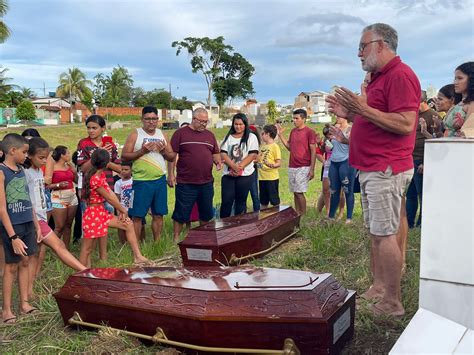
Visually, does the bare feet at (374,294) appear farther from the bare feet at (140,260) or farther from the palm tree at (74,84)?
the palm tree at (74,84)

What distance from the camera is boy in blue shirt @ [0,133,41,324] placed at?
4.07 m

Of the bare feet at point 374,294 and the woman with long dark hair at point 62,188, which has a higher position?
the woman with long dark hair at point 62,188

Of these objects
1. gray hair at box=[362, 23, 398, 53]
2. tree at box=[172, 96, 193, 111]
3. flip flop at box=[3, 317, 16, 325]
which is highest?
tree at box=[172, 96, 193, 111]

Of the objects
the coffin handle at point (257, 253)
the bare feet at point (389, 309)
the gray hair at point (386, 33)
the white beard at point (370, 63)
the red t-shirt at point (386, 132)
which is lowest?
the coffin handle at point (257, 253)

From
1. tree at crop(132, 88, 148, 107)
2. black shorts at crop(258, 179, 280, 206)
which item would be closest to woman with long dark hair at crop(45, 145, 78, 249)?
black shorts at crop(258, 179, 280, 206)

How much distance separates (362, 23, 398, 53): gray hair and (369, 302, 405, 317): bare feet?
1.76 m

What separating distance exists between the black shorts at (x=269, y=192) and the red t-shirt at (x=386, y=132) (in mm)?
4186

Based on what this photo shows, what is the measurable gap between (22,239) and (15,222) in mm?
184

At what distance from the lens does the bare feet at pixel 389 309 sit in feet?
11.2

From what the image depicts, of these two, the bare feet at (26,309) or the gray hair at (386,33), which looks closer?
the gray hair at (386,33)

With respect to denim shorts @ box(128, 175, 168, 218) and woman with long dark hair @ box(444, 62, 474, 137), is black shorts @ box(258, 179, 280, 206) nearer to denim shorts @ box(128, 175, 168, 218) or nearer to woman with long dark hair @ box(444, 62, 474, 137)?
denim shorts @ box(128, 175, 168, 218)

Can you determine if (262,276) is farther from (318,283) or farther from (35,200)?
(35,200)

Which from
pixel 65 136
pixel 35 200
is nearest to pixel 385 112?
pixel 35 200

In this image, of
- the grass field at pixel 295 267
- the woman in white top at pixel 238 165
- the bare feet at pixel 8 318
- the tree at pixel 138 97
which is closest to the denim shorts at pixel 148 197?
the grass field at pixel 295 267
